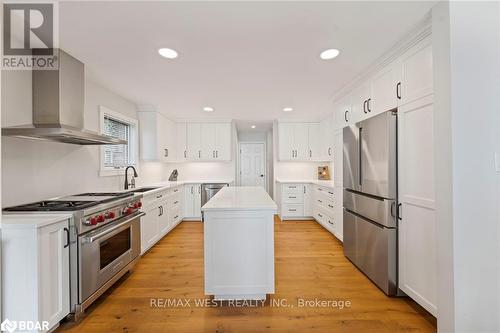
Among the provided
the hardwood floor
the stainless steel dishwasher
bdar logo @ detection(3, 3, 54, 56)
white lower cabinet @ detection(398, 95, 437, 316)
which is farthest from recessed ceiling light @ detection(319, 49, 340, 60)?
the stainless steel dishwasher

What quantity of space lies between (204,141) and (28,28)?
11.8 feet

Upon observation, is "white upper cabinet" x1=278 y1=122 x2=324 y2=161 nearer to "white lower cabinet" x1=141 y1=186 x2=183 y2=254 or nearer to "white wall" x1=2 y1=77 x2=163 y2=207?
"white lower cabinet" x1=141 y1=186 x2=183 y2=254

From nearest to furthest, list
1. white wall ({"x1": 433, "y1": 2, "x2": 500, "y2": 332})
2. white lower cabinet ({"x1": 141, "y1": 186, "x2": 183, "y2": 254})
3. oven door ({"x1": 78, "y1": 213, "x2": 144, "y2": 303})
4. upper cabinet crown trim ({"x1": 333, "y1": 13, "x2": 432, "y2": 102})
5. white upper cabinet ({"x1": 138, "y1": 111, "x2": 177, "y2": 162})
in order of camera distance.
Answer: white wall ({"x1": 433, "y1": 2, "x2": 500, "y2": 332}) → upper cabinet crown trim ({"x1": 333, "y1": 13, "x2": 432, "y2": 102}) → oven door ({"x1": 78, "y1": 213, "x2": 144, "y2": 303}) → white lower cabinet ({"x1": 141, "y1": 186, "x2": 183, "y2": 254}) → white upper cabinet ({"x1": 138, "y1": 111, "x2": 177, "y2": 162})

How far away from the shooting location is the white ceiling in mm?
1543

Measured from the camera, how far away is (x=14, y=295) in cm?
148

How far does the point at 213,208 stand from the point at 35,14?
192 centimetres

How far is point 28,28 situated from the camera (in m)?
1.75

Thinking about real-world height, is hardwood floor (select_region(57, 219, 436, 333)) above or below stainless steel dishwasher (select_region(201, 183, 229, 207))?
below

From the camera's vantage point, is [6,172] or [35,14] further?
[6,172]

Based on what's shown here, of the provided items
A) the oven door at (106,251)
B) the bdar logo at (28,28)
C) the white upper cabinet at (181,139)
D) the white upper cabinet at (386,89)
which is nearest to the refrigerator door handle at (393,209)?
the white upper cabinet at (386,89)

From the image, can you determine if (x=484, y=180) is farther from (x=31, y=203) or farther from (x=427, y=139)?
(x=31, y=203)

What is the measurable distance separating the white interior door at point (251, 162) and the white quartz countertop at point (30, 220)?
18.3ft

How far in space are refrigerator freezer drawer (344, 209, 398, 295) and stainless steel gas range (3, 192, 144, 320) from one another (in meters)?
2.57

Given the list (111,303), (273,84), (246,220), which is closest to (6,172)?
(111,303)
